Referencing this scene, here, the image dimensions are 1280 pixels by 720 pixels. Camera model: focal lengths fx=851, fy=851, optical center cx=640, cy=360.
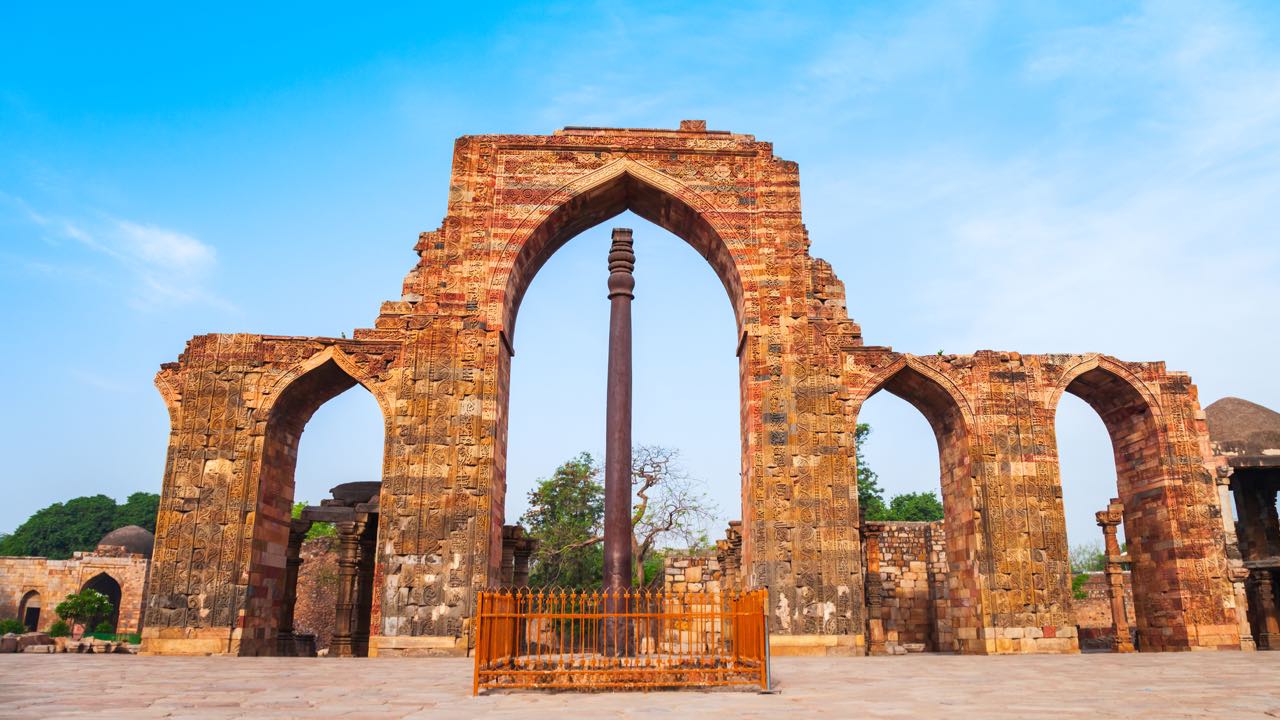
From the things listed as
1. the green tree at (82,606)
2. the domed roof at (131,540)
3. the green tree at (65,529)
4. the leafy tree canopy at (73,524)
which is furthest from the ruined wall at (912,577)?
the green tree at (65,529)

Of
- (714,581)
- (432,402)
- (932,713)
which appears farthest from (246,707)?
A: (714,581)

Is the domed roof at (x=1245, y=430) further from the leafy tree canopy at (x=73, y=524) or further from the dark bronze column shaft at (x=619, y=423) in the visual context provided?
the leafy tree canopy at (x=73, y=524)

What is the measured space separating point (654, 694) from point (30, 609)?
38.6 meters

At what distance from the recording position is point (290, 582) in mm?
17625

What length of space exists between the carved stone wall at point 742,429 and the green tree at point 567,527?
13.7m

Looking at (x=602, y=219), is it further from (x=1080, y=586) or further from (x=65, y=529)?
(x=65, y=529)

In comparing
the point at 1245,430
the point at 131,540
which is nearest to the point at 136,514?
the point at 131,540

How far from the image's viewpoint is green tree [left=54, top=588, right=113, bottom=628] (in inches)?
1293

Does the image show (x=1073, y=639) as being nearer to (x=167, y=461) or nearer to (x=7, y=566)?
(x=167, y=461)

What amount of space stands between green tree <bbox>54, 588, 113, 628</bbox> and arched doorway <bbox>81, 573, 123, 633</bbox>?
1764mm

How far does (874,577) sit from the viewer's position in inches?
711

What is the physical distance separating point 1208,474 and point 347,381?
1739 centimetres

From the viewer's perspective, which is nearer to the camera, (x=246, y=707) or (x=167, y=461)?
(x=246, y=707)

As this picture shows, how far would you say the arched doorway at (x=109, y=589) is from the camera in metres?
36.4
